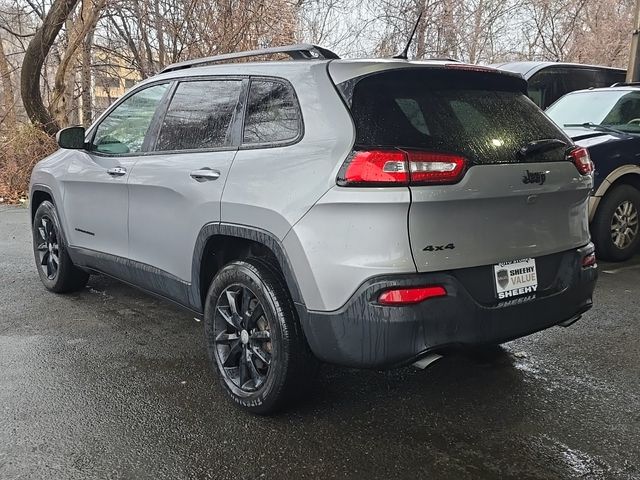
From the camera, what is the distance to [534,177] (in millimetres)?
2822

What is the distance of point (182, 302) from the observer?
3.67 metres

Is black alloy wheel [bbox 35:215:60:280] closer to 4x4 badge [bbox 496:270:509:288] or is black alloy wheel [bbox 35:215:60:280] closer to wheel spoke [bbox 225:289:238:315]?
wheel spoke [bbox 225:289:238:315]

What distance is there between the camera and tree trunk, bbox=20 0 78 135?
39.3 feet

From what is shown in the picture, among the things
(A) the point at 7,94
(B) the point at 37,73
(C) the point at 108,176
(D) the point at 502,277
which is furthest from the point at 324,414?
(A) the point at 7,94

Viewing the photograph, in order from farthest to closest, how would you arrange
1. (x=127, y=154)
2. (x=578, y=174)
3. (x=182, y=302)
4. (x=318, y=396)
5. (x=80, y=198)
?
(x=80, y=198)
(x=127, y=154)
(x=182, y=302)
(x=318, y=396)
(x=578, y=174)

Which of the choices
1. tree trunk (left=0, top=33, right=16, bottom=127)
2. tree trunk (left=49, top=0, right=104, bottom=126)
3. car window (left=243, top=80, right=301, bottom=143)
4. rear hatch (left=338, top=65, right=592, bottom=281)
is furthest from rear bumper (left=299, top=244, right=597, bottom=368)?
tree trunk (left=0, top=33, right=16, bottom=127)

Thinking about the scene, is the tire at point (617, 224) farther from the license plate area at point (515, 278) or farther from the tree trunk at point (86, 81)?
the tree trunk at point (86, 81)

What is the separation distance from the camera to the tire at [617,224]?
5.94 m

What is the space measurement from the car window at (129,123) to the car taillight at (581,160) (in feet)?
8.32

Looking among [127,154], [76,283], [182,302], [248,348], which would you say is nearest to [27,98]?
[76,283]

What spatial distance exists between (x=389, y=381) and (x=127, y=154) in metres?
2.30

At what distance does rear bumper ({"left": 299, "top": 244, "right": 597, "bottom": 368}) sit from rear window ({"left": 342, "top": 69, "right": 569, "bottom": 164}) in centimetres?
58

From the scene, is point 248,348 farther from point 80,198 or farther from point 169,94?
point 80,198

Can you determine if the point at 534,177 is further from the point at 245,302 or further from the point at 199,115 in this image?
the point at 199,115
